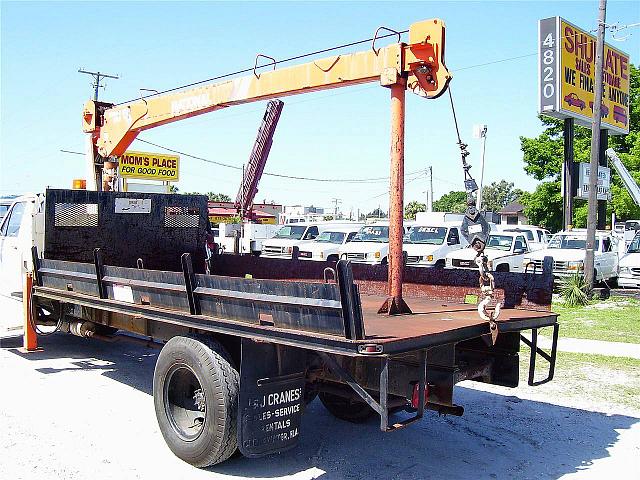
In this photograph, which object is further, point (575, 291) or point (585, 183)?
point (585, 183)

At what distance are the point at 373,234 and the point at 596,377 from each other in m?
11.3

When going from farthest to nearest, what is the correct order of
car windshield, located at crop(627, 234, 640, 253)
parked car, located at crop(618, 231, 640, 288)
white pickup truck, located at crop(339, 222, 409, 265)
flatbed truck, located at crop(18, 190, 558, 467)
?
1. car windshield, located at crop(627, 234, 640, 253)
2. white pickup truck, located at crop(339, 222, 409, 265)
3. parked car, located at crop(618, 231, 640, 288)
4. flatbed truck, located at crop(18, 190, 558, 467)

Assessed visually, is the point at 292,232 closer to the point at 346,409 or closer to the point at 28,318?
the point at 28,318

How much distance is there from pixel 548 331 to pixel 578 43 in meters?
16.7

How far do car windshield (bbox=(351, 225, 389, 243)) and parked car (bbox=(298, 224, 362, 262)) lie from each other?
0.95m

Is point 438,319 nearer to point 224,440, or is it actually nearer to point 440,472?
point 440,472

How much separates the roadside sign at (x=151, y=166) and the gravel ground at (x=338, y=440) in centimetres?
3228

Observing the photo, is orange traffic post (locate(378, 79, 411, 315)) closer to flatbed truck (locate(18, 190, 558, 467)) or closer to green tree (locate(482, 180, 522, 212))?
flatbed truck (locate(18, 190, 558, 467))

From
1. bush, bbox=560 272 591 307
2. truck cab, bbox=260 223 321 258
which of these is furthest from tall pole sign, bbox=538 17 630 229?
truck cab, bbox=260 223 321 258

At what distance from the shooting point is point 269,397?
14.6 feet

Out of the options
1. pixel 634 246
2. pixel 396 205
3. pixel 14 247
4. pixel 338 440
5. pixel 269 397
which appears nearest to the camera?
pixel 269 397

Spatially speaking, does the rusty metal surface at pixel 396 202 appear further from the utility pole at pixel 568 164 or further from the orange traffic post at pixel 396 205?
the utility pole at pixel 568 164

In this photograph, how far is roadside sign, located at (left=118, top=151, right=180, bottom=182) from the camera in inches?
1507

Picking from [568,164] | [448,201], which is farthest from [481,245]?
[448,201]
